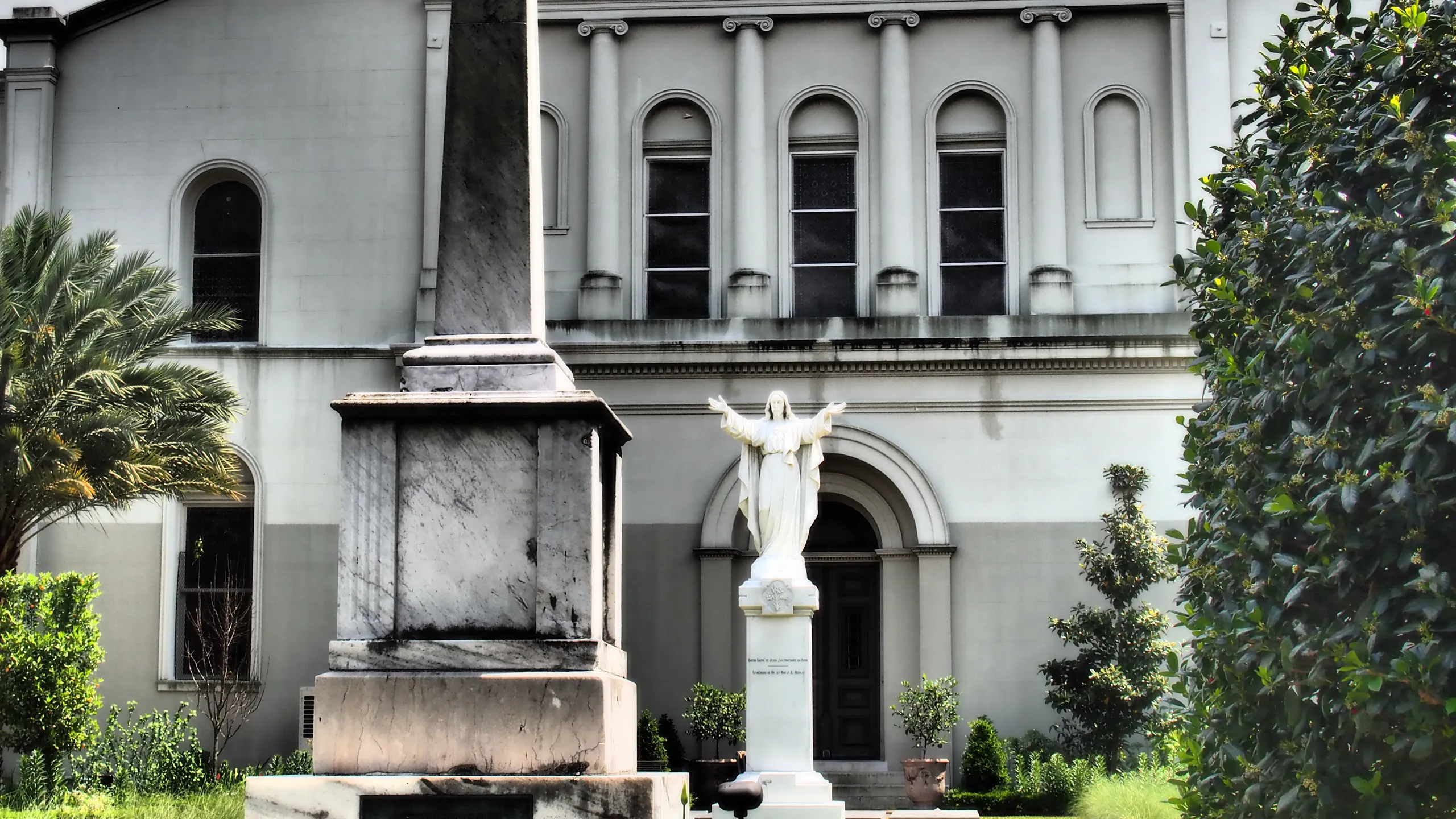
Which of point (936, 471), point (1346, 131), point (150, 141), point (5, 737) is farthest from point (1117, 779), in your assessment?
point (150, 141)

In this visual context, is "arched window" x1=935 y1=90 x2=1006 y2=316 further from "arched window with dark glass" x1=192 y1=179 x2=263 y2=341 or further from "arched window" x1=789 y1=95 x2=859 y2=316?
"arched window with dark glass" x1=192 y1=179 x2=263 y2=341

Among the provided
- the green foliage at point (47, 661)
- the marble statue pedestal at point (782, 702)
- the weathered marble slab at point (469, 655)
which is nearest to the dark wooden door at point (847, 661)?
the marble statue pedestal at point (782, 702)

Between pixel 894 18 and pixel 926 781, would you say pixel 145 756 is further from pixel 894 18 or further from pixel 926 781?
pixel 894 18

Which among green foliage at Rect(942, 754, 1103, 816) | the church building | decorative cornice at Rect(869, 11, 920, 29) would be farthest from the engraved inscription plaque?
decorative cornice at Rect(869, 11, 920, 29)

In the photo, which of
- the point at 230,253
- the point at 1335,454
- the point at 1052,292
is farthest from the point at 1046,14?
the point at 1335,454

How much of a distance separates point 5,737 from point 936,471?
39.2 feet

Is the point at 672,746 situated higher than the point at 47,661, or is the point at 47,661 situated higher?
the point at 47,661

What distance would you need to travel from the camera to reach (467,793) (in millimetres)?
6449

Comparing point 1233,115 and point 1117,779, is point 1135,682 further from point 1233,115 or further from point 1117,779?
point 1233,115

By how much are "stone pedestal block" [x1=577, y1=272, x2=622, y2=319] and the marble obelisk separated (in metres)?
15.9

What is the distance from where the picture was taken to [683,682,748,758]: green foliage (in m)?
21.2

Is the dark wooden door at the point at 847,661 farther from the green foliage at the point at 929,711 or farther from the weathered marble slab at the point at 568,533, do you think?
the weathered marble slab at the point at 568,533

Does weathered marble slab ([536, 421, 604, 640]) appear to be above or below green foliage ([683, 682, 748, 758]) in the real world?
above

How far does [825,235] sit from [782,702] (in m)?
8.43
